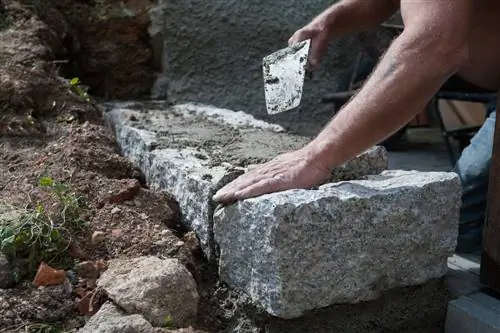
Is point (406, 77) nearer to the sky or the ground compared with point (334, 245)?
nearer to the sky

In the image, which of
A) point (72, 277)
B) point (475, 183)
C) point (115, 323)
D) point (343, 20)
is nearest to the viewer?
point (115, 323)

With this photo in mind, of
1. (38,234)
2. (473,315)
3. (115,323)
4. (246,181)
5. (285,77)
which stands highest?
(285,77)

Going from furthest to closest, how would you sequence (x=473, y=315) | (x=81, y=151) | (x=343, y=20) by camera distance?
1. (x=343, y=20)
2. (x=81, y=151)
3. (x=473, y=315)

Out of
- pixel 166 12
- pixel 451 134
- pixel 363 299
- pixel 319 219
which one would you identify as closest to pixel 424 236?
pixel 363 299

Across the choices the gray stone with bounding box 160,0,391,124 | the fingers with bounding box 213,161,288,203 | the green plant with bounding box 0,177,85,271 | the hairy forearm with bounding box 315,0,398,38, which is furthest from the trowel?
the gray stone with bounding box 160,0,391,124

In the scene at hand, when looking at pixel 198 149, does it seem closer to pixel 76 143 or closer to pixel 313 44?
pixel 76 143

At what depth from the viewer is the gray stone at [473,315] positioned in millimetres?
1796

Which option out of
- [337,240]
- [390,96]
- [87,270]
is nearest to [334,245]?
[337,240]

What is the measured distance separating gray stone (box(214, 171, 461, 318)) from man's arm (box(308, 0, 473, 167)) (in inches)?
5.7

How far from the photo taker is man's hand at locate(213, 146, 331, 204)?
167 centimetres

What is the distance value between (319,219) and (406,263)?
0.33 metres

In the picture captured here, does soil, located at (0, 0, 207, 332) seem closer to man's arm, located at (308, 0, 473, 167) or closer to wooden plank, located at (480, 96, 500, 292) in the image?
man's arm, located at (308, 0, 473, 167)

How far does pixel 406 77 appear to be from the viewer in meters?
1.63

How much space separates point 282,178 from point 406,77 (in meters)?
0.40
